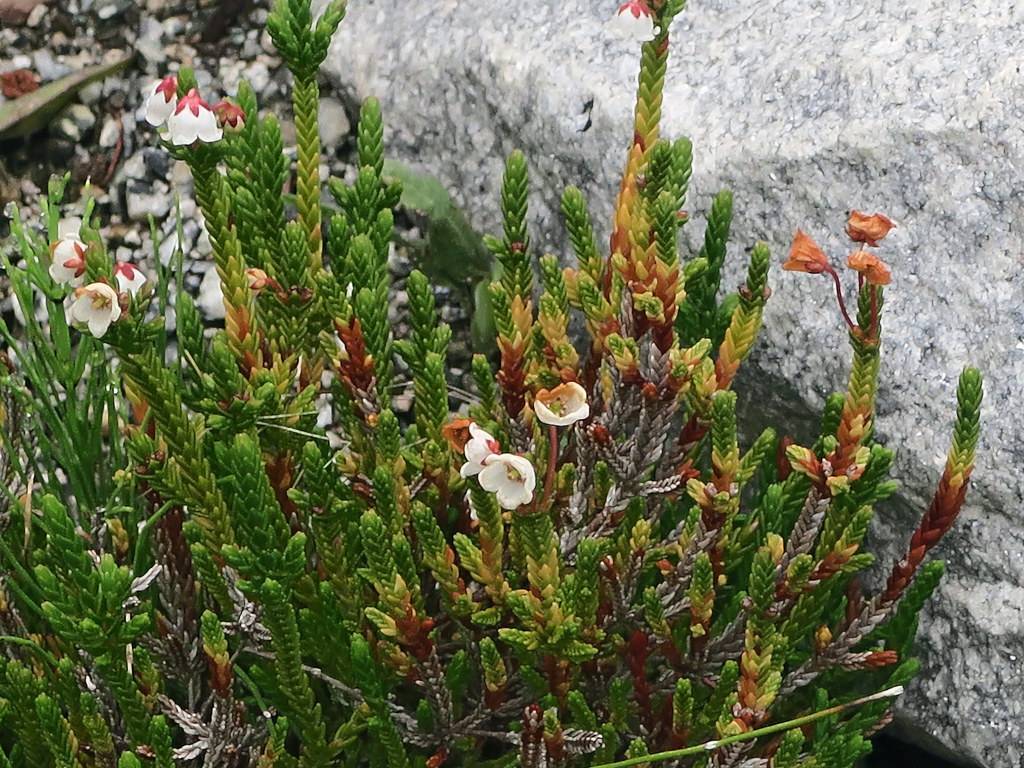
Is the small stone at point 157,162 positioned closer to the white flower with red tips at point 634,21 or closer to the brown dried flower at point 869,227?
the white flower with red tips at point 634,21

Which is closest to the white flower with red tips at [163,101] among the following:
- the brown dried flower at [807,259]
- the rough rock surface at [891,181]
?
the brown dried flower at [807,259]

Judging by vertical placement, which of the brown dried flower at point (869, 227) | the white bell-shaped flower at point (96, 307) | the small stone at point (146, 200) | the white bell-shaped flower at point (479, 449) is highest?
the white bell-shaped flower at point (96, 307)

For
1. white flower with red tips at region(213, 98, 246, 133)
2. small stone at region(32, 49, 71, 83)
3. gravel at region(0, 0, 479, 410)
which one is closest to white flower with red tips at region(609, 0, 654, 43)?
white flower with red tips at region(213, 98, 246, 133)

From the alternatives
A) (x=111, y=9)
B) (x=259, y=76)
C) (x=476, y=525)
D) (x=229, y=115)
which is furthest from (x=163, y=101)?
(x=111, y=9)

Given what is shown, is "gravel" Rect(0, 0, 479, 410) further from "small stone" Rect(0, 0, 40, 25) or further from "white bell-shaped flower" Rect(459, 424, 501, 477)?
"white bell-shaped flower" Rect(459, 424, 501, 477)

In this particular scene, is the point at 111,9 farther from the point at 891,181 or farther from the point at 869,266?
the point at 869,266

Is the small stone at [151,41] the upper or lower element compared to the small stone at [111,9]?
lower
